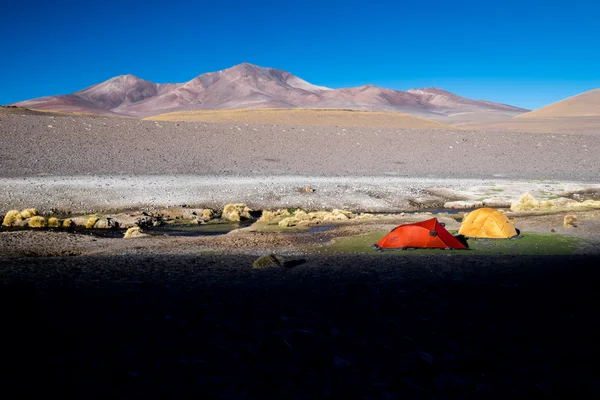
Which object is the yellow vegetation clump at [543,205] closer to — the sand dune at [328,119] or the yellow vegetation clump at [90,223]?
the yellow vegetation clump at [90,223]

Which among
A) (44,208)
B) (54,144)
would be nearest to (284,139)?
(54,144)

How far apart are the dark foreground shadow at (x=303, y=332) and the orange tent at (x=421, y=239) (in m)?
2.68

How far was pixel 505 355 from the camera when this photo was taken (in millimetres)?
5559

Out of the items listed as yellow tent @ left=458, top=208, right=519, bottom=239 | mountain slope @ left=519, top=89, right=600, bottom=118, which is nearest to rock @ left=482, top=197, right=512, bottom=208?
yellow tent @ left=458, top=208, right=519, bottom=239

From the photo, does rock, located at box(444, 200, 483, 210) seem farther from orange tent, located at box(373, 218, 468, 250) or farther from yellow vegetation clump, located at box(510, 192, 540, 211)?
orange tent, located at box(373, 218, 468, 250)

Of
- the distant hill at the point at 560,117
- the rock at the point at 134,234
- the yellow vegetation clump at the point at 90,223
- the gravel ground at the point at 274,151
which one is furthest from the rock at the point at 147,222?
the distant hill at the point at 560,117

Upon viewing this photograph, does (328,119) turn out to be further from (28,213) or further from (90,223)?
(90,223)

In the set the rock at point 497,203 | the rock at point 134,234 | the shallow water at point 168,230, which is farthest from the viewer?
the rock at point 497,203

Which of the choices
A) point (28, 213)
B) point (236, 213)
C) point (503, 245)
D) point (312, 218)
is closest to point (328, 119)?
point (236, 213)

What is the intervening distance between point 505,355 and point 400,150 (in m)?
36.5

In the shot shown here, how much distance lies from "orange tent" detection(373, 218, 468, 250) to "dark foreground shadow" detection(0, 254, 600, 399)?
2.68 meters

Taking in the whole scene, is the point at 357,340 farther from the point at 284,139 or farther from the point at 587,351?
the point at 284,139

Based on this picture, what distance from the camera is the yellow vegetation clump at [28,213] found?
1894 cm

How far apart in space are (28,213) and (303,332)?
16322 millimetres
